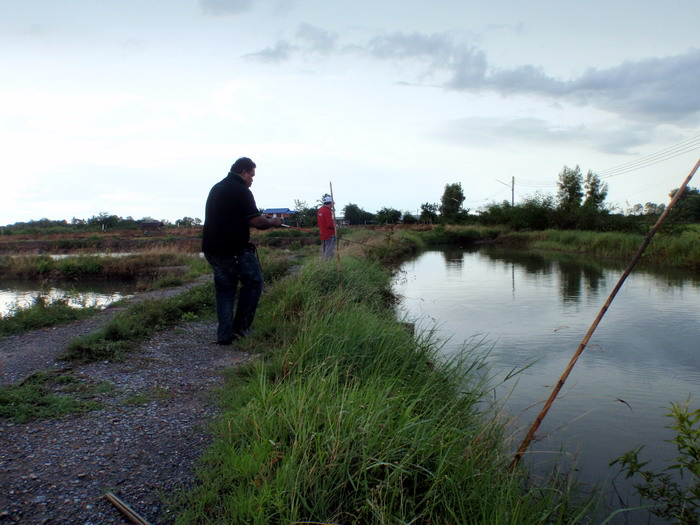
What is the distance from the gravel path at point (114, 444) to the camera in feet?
8.49

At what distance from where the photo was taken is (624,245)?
25.3m

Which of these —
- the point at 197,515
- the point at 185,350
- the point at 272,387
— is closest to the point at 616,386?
the point at 272,387

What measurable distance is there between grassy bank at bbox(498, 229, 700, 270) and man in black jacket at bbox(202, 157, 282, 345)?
1824 centimetres

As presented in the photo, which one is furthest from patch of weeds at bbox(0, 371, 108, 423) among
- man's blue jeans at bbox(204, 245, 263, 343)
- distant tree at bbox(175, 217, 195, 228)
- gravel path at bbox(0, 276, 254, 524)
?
distant tree at bbox(175, 217, 195, 228)

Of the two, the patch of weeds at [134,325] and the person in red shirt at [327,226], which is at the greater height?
the person in red shirt at [327,226]

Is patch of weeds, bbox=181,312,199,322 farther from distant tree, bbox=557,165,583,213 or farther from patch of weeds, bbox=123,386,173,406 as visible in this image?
distant tree, bbox=557,165,583,213

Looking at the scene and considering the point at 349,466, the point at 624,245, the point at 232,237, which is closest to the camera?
the point at 349,466

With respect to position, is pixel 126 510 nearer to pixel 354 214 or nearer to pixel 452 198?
pixel 354 214

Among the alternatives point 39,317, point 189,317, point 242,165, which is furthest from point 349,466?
point 39,317

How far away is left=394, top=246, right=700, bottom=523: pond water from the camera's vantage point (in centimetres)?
476


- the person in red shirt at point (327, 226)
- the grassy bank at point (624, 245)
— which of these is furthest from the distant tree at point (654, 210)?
the person in red shirt at point (327, 226)

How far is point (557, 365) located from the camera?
23.7ft

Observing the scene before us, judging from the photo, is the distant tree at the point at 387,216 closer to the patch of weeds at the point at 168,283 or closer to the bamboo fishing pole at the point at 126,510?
the patch of weeds at the point at 168,283

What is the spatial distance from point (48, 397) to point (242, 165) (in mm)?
3048
